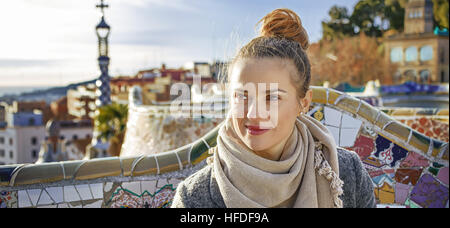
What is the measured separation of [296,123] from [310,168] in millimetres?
185

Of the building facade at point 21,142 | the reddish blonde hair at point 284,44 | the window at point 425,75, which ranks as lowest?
the building facade at point 21,142

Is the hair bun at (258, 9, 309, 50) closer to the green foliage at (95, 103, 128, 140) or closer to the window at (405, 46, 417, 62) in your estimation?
the green foliage at (95, 103, 128, 140)

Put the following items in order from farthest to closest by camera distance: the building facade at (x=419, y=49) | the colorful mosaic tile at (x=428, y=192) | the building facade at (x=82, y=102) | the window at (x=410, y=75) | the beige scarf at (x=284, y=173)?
the building facade at (x=82, y=102) → the window at (x=410, y=75) → the building facade at (x=419, y=49) → the colorful mosaic tile at (x=428, y=192) → the beige scarf at (x=284, y=173)

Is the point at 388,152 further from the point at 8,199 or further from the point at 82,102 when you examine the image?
the point at 82,102

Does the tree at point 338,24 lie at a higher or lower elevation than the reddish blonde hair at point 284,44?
higher

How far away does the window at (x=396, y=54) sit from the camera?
3198 cm

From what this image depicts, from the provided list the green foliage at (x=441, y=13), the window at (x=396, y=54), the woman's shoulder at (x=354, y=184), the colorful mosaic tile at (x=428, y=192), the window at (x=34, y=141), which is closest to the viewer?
the woman's shoulder at (x=354, y=184)

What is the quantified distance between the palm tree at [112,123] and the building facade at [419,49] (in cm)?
2246

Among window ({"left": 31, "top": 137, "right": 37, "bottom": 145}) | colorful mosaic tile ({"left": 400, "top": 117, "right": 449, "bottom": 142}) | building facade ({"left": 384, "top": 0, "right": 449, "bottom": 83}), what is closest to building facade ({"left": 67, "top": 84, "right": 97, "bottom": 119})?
window ({"left": 31, "top": 137, "right": 37, "bottom": 145})

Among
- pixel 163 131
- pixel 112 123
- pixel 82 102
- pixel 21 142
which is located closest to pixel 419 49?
pixel 112 123

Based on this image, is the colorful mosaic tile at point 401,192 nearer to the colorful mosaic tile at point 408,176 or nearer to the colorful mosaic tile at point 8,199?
the colorful mosaic tile at point 408,176

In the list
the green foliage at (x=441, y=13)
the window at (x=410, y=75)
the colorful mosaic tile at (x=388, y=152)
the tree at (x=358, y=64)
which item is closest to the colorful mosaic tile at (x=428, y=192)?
the colorful mosaic tile at (x=388, y=152)

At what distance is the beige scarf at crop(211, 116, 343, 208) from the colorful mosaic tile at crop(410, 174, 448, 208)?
5.40 ft
